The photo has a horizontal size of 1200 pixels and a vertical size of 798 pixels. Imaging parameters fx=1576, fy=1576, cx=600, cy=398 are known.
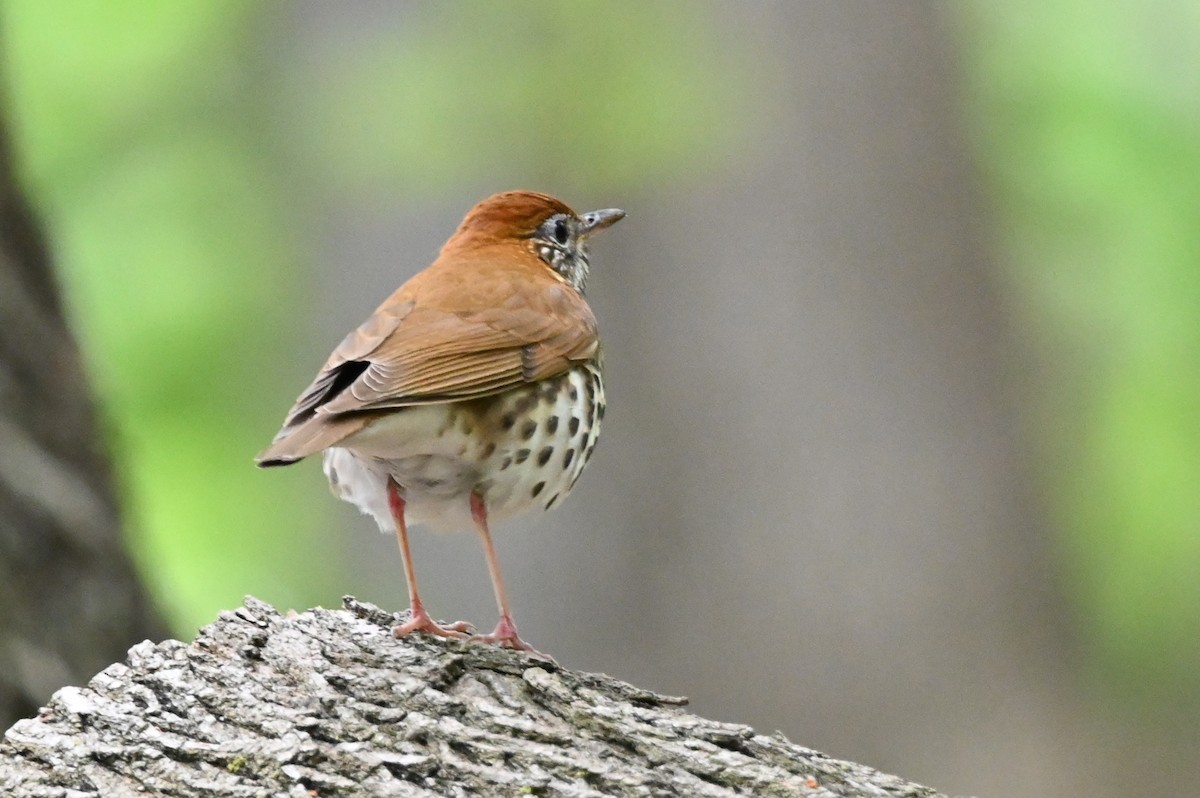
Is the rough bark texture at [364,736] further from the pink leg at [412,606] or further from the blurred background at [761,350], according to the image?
the blurred background at [761,350]

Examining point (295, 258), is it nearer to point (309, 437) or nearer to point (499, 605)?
point (499, 605)

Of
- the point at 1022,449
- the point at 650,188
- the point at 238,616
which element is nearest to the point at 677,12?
the point at 650,188

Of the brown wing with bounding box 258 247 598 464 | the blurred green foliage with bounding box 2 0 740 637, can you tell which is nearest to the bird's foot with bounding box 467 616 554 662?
the brown wing with bounding box 258 247 598 464

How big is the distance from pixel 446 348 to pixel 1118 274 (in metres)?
9.18

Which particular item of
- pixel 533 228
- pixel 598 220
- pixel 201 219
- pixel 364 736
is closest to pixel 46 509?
pixel 533 228

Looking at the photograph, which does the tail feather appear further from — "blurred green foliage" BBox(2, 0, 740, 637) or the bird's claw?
"blurred green foliage" BBox(2, 0, 740, 637)

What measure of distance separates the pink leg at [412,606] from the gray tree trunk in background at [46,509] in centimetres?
166

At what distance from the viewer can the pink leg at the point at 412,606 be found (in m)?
4.06

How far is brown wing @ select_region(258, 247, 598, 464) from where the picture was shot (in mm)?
3922

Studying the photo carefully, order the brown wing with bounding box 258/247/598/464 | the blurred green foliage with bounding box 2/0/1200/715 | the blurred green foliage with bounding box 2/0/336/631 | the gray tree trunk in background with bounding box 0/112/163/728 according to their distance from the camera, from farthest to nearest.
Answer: the blurred green foliage with bounding box 2/0/336/631
the blurred green foliage with bounding box 2/0/1200/715
the gray tree trunk in background with bounding box 0/112/163/728
the brown wing with bounding box 258/247/598/464

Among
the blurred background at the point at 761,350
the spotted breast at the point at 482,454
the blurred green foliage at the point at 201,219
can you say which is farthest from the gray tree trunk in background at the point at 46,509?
the blurred green foliage at the point at 201,219

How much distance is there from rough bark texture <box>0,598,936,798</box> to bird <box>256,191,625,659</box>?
0.47 meters

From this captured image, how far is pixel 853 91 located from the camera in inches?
376

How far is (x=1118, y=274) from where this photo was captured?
484 inches
